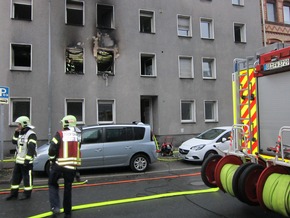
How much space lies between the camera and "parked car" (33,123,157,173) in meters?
10.3

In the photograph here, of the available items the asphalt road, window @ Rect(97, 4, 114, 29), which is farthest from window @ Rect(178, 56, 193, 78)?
the asphalt road

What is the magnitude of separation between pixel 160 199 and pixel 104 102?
38.5 ft

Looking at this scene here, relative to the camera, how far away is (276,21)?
24.8 m

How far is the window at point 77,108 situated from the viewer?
17.5 metres

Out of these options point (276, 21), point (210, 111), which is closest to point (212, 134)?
point (210, 111)

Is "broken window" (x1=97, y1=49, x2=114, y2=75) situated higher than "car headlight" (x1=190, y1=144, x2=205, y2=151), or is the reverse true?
"broken window" (x1=97, y1=49, x2=114, y2=75)

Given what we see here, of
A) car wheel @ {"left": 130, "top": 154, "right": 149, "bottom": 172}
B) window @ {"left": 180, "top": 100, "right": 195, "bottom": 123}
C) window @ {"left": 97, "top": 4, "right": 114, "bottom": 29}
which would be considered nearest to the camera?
car wheel @ {"left": 130, "top": 154, "right": 149, "bottom": 172}

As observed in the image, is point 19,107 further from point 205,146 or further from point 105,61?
point 205,146

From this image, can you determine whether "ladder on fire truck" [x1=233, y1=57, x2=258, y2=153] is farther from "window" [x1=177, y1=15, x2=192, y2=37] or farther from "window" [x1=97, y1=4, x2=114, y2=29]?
"window" [x1=177, y1=15, x2=192, y2=37]

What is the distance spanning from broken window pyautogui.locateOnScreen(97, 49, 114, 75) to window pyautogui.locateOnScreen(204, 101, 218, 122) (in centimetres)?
687

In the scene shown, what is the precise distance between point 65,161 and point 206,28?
708 inches

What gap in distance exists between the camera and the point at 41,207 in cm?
660

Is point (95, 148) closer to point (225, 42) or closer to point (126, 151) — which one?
point (126, 151)

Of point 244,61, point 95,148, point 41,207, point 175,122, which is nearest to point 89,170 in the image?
point 95,148
